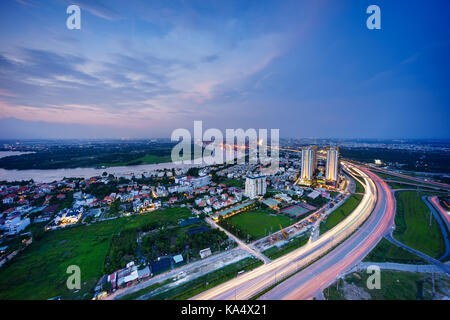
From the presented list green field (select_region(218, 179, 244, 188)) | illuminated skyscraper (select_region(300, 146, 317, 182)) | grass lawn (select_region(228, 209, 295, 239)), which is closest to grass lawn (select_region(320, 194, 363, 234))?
grass lawn (select_region(228, 209, 295, 239))

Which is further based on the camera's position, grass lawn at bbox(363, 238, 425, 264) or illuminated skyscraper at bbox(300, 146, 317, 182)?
illuminated skyscraper at bbox(300, 146, 317, 182)

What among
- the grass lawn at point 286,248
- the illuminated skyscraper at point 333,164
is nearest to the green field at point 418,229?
the grass lawn at point 286,248

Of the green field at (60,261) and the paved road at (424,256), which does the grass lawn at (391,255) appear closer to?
the paved road at (424,256)

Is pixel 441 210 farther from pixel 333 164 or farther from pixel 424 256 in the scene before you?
pixel 333 164

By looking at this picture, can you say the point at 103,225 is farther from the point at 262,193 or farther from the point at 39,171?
the point at 39,171

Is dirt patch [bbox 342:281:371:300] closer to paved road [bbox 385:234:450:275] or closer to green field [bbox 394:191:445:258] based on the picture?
paved road [bbox 385:234:450:275]
